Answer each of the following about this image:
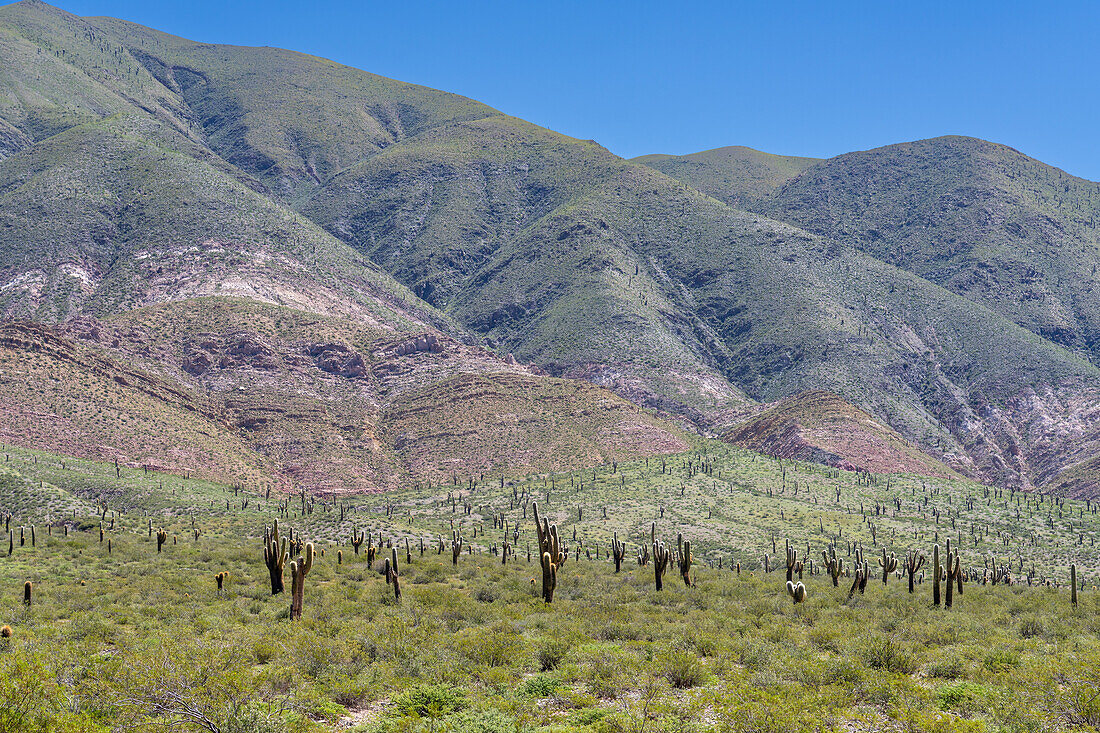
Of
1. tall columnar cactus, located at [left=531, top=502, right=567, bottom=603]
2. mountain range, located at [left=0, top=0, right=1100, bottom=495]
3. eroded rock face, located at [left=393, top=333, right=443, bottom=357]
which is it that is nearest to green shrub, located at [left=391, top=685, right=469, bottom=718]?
tall columnar cactus, located at [left=531, top=502, right=567, bottom=603]

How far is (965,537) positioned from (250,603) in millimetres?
64007

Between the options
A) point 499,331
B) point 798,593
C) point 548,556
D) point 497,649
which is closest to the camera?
point 497,649

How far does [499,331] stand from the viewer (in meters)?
163

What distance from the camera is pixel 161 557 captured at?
33.9 m

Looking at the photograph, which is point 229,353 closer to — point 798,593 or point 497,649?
point 798,593

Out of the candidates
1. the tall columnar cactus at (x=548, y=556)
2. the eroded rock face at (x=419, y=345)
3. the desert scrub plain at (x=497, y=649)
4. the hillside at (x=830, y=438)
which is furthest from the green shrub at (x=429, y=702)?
the eroded rock face at (x=419, y=345)

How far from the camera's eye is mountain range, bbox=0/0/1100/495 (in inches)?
3691

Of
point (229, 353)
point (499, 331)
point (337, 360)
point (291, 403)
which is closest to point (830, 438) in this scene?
point (337, 360)

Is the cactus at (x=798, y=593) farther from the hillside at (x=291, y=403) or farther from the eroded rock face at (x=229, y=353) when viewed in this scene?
the eroded rock face at (x=229, y=353)

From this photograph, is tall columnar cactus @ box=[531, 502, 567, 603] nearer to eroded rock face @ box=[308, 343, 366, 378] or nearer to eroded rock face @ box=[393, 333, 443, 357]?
eroded rock face @ box=[308, 343, 366, 378]

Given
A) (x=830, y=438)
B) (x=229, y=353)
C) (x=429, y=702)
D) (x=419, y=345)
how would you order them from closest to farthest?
(x=429, y=702)
(x=830, y=438)
(x=229, y=353)
(x=419, y=345)

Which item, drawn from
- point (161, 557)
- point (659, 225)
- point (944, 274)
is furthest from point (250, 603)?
point (944, 274)

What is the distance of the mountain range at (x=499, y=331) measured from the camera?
9375 cm

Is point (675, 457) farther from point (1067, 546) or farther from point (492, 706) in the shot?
point (492, 706)
